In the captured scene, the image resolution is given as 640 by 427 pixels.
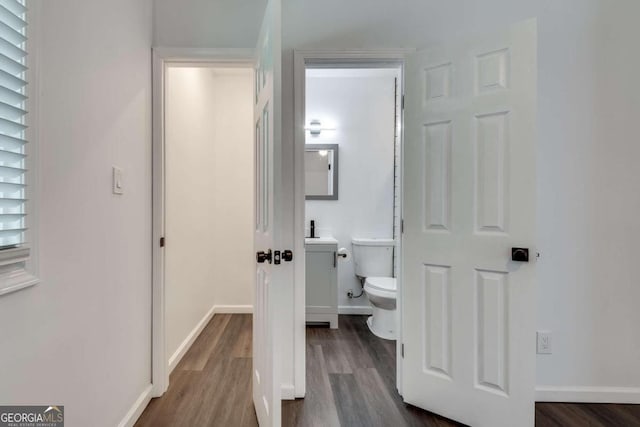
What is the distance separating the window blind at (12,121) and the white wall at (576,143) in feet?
3.41

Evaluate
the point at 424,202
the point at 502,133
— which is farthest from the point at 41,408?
the point at 502,133

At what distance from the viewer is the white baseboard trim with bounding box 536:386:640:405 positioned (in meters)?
1.74

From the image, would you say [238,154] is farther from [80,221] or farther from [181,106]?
[80,221]

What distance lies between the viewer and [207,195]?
2951mm

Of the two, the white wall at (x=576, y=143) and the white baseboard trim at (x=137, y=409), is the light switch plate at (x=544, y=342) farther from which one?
the white baseboard trim at (x=137, y=409)

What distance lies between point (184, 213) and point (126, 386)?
1.23 m

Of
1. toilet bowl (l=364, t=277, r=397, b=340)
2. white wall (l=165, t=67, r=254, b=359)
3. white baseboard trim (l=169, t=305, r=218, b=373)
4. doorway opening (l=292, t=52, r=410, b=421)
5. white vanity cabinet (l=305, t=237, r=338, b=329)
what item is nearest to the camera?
white baseboard trim (l=169, t=305, r=218, b=373)

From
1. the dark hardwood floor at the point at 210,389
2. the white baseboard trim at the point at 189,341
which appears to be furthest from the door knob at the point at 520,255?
the white baseboard trim at the point at 189,341

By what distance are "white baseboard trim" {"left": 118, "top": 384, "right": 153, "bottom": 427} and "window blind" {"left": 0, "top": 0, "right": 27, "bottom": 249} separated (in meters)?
1.10

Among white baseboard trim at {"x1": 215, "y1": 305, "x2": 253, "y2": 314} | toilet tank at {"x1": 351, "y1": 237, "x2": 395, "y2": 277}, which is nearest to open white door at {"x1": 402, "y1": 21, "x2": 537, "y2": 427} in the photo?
toilet tank at {"x1": 351, "y1": 237, "x2": 395, "y2": 277}

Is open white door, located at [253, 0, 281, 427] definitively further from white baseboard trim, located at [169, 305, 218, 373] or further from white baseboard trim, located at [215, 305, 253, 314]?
white baseboard trim, located at [215, 305, 253, 314]

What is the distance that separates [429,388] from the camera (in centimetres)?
165

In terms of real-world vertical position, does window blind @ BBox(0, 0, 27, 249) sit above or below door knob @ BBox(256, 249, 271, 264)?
above

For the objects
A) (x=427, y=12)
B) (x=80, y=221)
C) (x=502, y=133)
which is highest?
(x=427, y=12)
